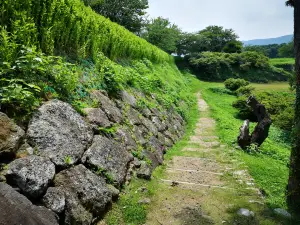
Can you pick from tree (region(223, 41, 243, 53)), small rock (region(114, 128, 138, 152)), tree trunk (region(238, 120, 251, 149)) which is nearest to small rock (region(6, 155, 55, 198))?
small rock (region(114, 128, 138, 152))

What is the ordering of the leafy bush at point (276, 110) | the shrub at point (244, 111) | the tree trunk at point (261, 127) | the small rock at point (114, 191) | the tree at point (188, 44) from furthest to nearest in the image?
the tree at point (188, 44)
the shrub at point (244, 111)
the leafy bush at point (276, 110)
the tree trunk at point (261, 127)
the small rock at point (114, 191)

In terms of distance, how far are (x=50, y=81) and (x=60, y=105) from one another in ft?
2.36

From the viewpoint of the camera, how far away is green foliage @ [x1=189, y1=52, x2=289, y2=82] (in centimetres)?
4341

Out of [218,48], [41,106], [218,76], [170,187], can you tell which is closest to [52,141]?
[41,106]

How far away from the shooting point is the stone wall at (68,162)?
3.38 m

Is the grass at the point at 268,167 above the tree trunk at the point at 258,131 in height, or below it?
below

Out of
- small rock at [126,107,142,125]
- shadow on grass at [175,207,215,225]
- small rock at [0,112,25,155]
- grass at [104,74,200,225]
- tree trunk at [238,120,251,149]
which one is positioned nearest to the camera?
small rock at [0,112,25,155]

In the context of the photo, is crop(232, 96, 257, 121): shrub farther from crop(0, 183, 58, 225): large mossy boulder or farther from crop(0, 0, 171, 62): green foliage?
crop(0, 183, 58, 225): large mossy boulder

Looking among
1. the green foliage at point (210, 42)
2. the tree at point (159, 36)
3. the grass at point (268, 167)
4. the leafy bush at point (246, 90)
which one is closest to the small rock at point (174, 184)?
the grass at point (268, 167)

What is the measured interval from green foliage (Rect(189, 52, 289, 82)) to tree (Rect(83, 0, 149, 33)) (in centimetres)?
1232

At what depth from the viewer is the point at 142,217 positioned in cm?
486

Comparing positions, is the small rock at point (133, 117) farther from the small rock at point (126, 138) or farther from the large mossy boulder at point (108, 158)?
the large mossy boulder at point (108, 158)

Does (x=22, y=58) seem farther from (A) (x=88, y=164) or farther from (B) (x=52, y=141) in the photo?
(A) (x=88, y=164)

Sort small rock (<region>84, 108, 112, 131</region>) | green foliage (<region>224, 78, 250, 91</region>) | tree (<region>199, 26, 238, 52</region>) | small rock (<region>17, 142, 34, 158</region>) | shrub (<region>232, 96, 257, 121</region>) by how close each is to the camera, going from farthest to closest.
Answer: tree (<region>199, 26, 238, 52</region>) < green foliage (<region>224, 78, 250, 91</region>) < shrub (<region>232, 96, 257, 121</region>) < small rock (<region>84, 108, 112, 131</region>) < small rock (<region>17, 142, 34, 158</region>)
